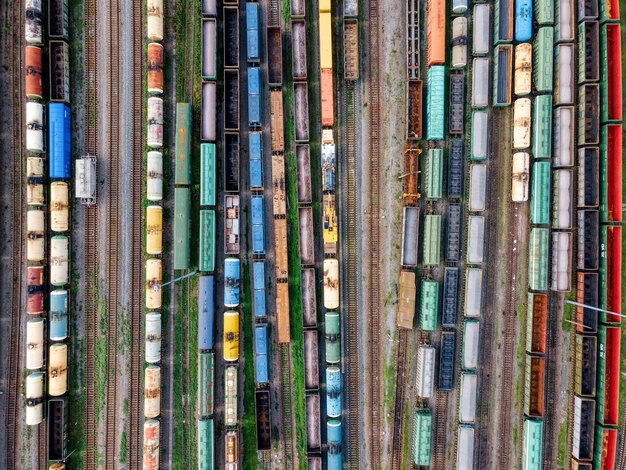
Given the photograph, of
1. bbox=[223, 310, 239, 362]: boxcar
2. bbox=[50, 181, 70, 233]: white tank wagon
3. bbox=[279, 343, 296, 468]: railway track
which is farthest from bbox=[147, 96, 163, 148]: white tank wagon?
bbox=[279, 343, 296, 468]: railway track

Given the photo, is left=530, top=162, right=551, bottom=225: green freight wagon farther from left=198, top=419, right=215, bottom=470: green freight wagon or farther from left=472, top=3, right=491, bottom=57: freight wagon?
left=198, top=419, right=215, bottom=470: green freight wagon

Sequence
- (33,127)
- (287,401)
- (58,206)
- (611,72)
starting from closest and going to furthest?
(33,127) < (58,206) < (611,72) < (287,401)

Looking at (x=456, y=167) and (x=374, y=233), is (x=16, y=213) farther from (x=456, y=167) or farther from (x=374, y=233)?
(x=456, y=167)

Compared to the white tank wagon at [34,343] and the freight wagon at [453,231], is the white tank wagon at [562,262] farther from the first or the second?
the white tank wagon at [34,343]

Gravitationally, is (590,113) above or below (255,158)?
above

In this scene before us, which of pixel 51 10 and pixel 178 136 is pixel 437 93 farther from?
pixel 51 10

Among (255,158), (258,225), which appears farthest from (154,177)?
(258,225)
